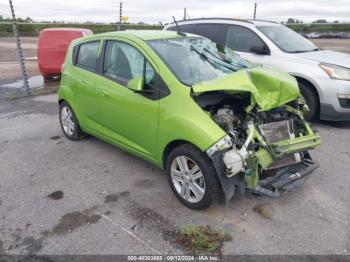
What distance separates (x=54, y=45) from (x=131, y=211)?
783 cm

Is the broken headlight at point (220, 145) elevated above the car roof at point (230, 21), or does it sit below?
below

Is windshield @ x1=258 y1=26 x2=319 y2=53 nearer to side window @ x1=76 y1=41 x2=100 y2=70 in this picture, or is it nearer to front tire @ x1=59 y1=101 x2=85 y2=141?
side window @ x1=76 y1=41 x2=100 y2=70

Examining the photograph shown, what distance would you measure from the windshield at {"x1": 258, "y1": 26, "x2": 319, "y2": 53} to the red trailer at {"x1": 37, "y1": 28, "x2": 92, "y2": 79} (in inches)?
236

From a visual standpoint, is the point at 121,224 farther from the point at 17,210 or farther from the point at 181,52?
the point at 181,52

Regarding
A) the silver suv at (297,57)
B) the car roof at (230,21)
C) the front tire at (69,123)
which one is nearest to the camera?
the front tire at (69,123)

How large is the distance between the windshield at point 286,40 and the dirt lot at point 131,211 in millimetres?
2103

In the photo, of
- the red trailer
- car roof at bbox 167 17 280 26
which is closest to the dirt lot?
car roof at bbox 167 17 280 26

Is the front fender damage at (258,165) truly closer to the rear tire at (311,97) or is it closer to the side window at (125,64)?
the side window at (125,64)

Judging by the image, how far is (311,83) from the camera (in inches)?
211

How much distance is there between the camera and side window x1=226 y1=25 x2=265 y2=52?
5.99 m

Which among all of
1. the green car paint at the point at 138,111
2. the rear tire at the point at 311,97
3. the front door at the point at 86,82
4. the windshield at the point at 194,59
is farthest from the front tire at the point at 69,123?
the rear tire at the point at 311,97

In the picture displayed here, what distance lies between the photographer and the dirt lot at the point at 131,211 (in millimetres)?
2773

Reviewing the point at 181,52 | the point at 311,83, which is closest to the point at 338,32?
the point at 311,83

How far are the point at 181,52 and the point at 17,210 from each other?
2482 mm
